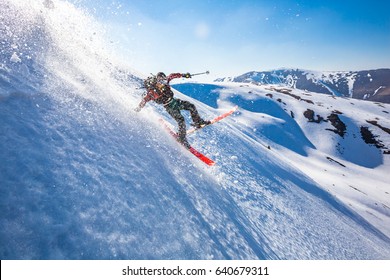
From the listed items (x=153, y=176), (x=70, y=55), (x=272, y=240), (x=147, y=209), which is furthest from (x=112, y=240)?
(x=70, y=55)

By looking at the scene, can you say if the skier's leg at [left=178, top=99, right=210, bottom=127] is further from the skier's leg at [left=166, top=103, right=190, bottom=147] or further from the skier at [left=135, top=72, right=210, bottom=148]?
the skier's leg at [left=166, top=103, right=190, bottom=147]

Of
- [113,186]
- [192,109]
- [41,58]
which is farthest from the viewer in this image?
[192,109]

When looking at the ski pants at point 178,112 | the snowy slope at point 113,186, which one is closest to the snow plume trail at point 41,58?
the snowy slope at point 113,186

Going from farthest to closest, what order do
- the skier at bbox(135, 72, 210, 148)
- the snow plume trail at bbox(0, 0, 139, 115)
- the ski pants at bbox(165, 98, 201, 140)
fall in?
the ski pants at bbox(165, 98, 201, 140) < the skier at bbox(135, 72, 210, 148) < the snow plume trail at bbox(0, 0, 139, 115)

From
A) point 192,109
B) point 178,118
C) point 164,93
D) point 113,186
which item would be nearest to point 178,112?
point 178,118

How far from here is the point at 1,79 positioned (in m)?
6.89

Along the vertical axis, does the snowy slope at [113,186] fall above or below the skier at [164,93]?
below

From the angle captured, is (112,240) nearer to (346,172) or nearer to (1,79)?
(1,79)

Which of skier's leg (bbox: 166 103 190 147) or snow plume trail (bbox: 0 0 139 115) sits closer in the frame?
snow plume trail (bbox: 0 0 139 115)

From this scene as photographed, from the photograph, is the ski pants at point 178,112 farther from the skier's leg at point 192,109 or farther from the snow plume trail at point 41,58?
the snow plume trail at point 41,58

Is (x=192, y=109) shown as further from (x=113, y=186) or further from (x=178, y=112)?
(x=113, y=186)

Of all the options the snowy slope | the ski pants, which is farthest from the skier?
the snowy slope

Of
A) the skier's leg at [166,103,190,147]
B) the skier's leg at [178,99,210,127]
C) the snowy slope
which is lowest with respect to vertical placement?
the snowy slope
